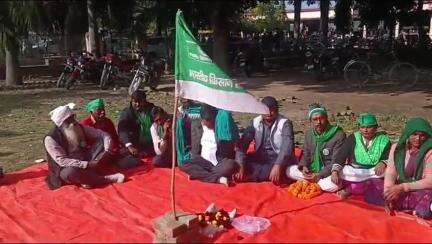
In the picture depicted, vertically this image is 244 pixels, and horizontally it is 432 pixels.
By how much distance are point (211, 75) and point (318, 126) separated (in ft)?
5.23

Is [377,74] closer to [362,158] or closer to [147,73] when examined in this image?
[147,73]

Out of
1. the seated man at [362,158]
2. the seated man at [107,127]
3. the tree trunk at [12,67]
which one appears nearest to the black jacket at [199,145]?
the seated man at [107,127]

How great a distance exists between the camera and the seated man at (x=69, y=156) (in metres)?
4.75

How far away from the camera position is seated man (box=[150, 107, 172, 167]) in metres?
5.49

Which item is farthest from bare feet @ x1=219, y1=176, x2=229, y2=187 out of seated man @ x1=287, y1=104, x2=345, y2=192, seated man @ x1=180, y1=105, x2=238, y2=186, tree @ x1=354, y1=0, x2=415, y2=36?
tree @ x1=354, y1=0, x2=415, y2=36

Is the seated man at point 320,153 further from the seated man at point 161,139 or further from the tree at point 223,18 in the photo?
the tree at point 223,18

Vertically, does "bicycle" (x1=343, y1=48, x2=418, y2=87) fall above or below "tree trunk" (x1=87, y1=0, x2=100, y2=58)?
below

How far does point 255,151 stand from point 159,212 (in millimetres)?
1343

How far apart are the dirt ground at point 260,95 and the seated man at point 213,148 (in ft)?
6.81

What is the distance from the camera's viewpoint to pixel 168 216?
3.46 metres

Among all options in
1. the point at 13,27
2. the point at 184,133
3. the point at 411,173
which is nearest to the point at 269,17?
the point at 13,27

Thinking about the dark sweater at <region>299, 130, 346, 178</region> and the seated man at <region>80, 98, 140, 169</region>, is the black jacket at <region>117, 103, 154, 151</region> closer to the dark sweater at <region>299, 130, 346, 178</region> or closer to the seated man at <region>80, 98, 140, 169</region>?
the seated man at <region>80, 98, 140, 169</region>

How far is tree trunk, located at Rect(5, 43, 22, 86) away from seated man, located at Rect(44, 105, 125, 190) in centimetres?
902

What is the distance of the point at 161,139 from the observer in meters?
5.53
